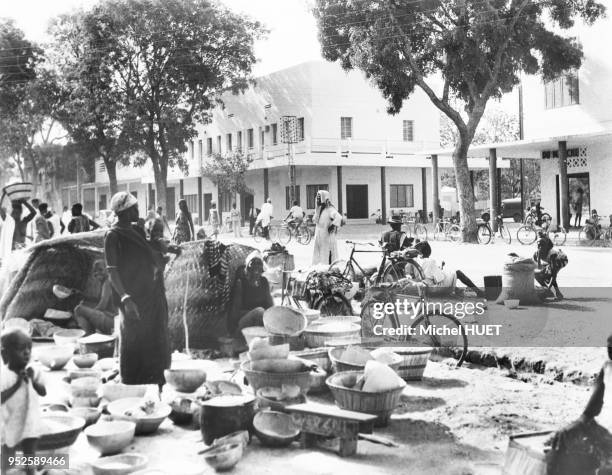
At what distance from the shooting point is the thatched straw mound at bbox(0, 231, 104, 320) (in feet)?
24.2

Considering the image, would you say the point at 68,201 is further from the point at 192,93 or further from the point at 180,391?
the point at 180,391

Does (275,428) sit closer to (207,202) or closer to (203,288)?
(203,288)

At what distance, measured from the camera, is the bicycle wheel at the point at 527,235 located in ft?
52.9

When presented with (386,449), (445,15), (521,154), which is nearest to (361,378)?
(386,449)

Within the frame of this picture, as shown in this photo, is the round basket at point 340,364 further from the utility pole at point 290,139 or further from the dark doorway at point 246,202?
the dark doorway at point 246,202

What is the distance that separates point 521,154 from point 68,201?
19936mm

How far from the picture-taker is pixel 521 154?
74.5 feet

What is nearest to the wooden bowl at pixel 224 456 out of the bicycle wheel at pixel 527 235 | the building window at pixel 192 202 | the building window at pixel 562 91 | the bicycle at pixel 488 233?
the bicycle wheel at pixel 527 235

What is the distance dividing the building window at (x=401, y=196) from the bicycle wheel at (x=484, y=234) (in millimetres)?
2340

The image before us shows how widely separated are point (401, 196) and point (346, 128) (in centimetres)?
279

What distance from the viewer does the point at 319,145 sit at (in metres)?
16.3

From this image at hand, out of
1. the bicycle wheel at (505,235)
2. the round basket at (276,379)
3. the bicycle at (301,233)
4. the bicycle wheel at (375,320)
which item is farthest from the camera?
the bicycle at (301,233)

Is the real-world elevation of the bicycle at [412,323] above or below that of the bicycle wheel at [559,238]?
below

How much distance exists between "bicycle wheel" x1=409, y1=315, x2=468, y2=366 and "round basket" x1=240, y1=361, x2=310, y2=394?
1.71 meters
